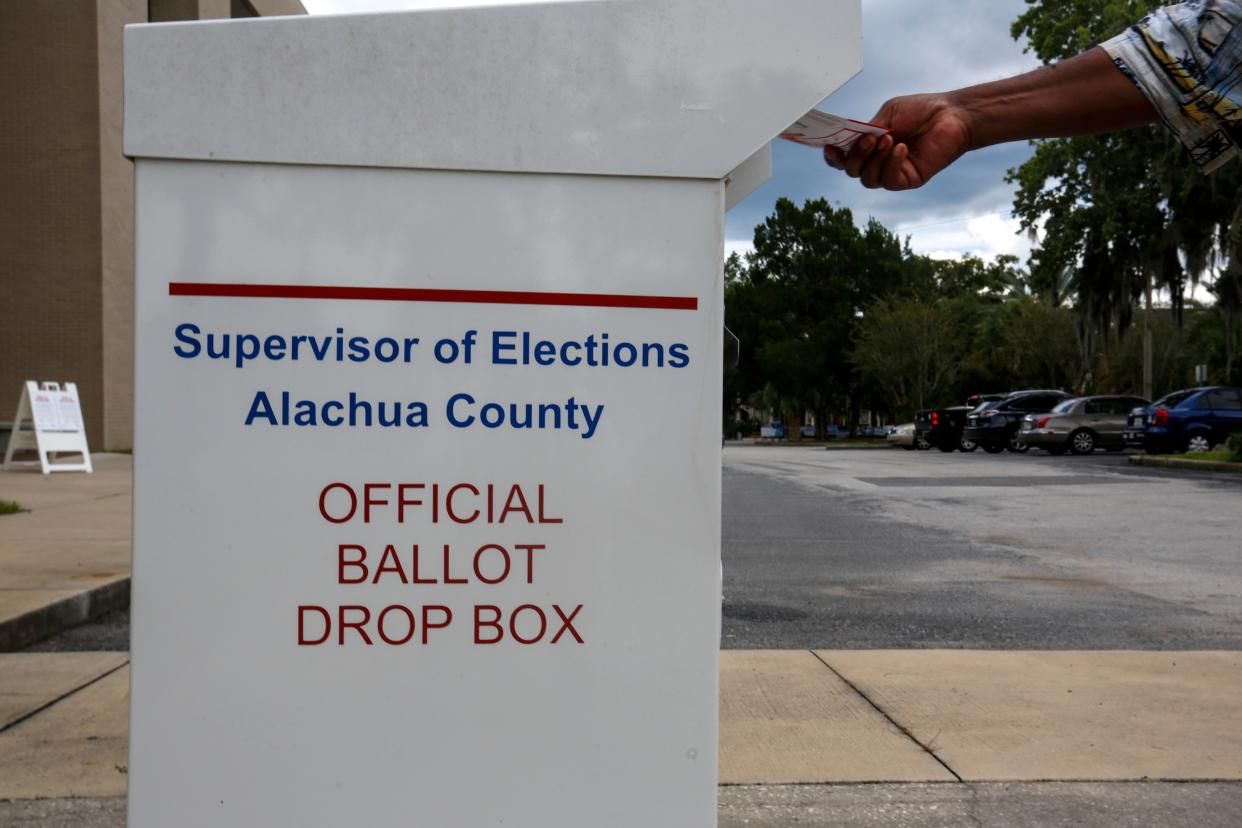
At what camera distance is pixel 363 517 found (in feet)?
5.44

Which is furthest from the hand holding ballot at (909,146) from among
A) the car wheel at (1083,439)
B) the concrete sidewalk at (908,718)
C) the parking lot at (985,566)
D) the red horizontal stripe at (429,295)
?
the car wheel at (1083,439)

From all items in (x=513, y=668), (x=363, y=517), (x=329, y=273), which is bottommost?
(x=513, y=668)

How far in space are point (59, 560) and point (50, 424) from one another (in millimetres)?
8802

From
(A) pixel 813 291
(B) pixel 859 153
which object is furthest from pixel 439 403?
(A) pixel 813 291

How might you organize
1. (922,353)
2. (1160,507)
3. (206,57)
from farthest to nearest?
1. (922,353)
2. (1160,507)
3. (206,57)

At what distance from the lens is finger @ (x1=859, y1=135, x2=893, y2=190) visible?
7.06ft

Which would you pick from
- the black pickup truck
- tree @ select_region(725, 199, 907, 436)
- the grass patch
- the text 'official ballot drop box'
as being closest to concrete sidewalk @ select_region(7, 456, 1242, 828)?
the text 'official ballot drop box'

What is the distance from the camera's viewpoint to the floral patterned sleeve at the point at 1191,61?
2.26 m

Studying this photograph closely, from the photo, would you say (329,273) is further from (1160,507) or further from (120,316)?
(120,316)

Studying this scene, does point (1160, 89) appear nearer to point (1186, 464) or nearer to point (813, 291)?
point (1186, 464)

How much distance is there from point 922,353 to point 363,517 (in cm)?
4908

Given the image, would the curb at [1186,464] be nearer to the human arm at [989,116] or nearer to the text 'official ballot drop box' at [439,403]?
the human arm at [989,116]

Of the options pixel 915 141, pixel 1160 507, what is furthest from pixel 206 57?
pixel 1160 507

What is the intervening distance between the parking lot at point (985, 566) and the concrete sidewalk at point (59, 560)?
10.9 feet
